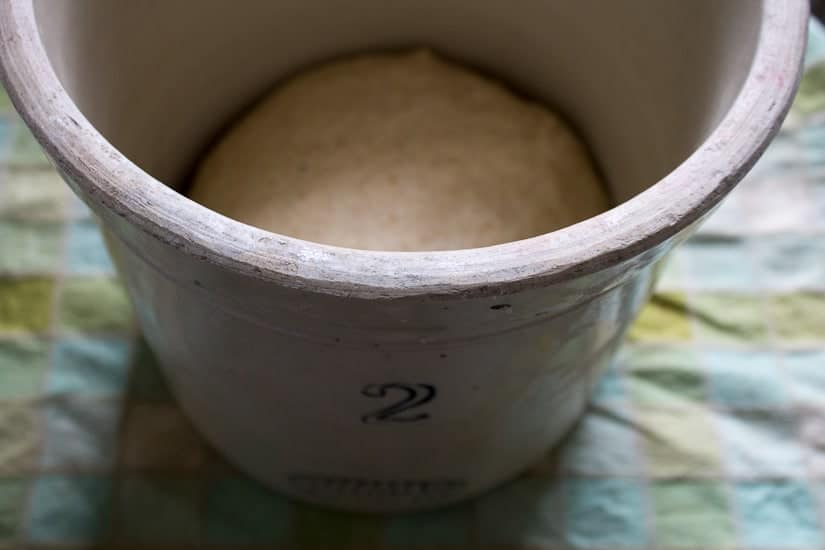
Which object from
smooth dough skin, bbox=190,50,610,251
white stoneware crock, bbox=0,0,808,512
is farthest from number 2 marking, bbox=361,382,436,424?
smooth dough skin, bbox=190,50,610,251

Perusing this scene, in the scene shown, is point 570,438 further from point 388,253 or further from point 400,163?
point 388,253

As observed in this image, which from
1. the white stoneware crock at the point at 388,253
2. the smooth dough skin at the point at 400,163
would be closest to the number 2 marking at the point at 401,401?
the white stoneware crock at the point at 388,253

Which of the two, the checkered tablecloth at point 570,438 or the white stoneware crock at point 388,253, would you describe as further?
the checkered tablecloth at point 570,438

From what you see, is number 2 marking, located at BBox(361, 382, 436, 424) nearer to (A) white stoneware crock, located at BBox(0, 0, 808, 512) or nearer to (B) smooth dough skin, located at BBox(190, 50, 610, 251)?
(A) white stoneware crock, located at BBox(0, 0, 808, 512)

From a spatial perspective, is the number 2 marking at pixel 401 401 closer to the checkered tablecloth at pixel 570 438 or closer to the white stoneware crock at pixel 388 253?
the white stoneware crock at pixel 388 253

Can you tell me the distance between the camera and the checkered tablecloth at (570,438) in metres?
0.51

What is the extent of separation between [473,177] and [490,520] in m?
0.19

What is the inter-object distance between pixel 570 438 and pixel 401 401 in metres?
0.19

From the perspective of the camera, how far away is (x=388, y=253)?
0.95 feet

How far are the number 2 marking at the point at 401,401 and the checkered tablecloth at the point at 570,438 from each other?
0.14m

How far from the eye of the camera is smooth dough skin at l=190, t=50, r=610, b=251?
0.49 meters

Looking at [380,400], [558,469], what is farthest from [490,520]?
[380,400]

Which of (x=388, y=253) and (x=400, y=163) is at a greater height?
(x=400, y=163)

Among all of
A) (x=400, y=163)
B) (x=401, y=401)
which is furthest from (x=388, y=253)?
(x=400, y=163)
